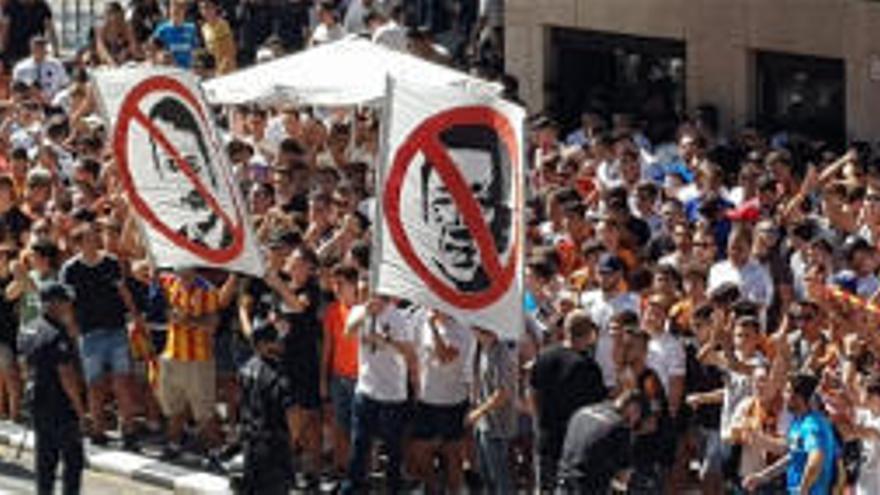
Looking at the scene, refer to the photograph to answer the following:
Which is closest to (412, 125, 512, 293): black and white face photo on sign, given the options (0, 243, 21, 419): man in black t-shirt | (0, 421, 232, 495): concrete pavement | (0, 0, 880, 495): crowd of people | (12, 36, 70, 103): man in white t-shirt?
(0, 0, 880, 495): crowd of people

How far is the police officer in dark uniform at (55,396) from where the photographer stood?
714 inches

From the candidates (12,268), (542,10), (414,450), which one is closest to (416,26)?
(542,10)

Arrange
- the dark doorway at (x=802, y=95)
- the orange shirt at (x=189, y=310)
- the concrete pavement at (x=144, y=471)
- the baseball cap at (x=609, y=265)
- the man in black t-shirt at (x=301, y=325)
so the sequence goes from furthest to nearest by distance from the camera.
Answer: the dark doorway at (x=802, y=95) → the orange shirt at (x=189, y=310) → the concrete pavement at (x=144, y=471) → the man in black t-shirt at (x=301, y=325) → the baseball cap at (x=609, y=265)

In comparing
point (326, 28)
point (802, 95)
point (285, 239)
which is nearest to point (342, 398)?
point (285, 239)

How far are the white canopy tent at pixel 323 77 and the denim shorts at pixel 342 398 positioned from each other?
149 inches

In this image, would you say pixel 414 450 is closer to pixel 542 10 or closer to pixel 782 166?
pixel 782 166

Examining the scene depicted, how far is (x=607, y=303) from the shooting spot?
1831cm

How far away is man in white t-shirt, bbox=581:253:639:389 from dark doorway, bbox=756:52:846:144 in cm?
747

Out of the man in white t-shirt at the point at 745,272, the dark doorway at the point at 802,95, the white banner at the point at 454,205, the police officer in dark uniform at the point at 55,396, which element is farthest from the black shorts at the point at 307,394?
the dark doorway at the point at 802,95

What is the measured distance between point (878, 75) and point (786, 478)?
8.98 m

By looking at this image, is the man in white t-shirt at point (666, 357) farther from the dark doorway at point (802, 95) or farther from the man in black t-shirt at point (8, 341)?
the dark doorway at point (802, 95)

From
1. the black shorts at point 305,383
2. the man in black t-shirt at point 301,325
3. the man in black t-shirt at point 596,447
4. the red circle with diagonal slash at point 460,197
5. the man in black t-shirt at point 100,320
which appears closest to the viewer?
the man in black t-shirt at point 596,447

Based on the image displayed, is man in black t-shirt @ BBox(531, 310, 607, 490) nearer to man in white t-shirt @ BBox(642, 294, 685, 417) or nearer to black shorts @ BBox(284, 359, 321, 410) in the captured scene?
man in white t-shirt @ BBox(642, 294, 685, 417)

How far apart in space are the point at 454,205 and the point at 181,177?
315cm
